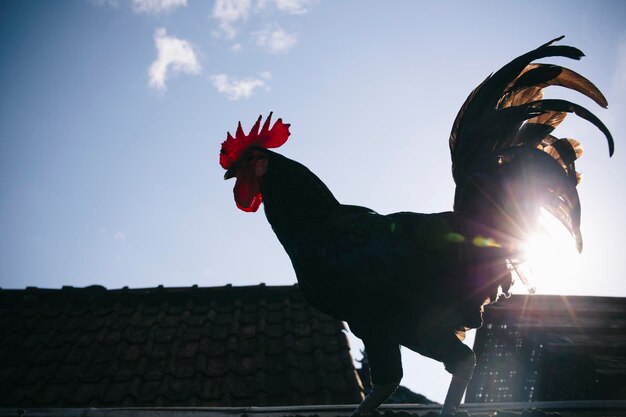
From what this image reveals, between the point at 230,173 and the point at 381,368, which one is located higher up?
the point at 230,173

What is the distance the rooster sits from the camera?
6.87 feet

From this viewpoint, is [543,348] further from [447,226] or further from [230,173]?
[230,173]

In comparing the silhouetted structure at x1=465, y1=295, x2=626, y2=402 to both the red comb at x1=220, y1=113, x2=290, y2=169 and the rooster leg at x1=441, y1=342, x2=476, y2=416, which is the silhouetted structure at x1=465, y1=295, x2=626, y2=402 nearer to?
the rooster leg at x1=441, y1=342, x2=476, y2=416

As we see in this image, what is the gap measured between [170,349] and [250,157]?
3.19m

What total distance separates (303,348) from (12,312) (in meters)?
4.27

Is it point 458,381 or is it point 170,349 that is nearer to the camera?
point 458,381

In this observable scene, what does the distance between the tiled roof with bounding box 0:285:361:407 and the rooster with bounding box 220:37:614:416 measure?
7.44ft

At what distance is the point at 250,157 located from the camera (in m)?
2.87

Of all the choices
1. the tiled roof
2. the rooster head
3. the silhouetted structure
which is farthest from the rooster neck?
the silhouetted structure

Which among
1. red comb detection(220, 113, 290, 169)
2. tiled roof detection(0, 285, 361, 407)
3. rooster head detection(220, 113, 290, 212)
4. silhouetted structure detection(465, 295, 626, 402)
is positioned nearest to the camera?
A: rooster head detection(220, 113, 290, 212)

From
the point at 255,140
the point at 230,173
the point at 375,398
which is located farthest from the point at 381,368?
the point at 255,140

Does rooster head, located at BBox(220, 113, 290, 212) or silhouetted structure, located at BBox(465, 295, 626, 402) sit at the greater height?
rooster head, located at BBox(220, 113, 290, 212)

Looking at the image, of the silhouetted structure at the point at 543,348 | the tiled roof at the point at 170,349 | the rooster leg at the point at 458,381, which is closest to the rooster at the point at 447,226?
the rooster leg at the point at 458,381

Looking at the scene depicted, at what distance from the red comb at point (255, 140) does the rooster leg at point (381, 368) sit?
1557 millimetres
